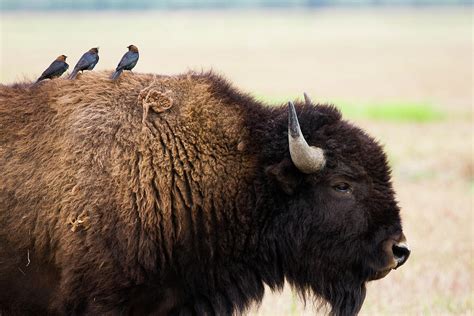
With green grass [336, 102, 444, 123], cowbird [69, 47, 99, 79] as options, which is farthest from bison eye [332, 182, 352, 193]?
green grass [336, 102, 444, 123]

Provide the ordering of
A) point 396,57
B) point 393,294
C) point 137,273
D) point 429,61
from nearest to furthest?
point 137,273 → point 393,294 → point 429,61 → point 396,57

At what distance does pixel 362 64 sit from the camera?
4672 centimetres

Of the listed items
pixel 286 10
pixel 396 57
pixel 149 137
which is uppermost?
pixel 149 137

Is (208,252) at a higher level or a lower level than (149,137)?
lower

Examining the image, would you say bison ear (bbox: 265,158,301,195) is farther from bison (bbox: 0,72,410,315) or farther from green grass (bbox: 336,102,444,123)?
green grass (bbox: 336,102,444,123)

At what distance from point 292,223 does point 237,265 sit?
50 centimetres

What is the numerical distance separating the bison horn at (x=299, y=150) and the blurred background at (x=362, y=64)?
3.60 feet

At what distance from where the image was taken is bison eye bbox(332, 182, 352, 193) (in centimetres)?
679

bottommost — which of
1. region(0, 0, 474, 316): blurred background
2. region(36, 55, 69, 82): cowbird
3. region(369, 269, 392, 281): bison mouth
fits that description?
region(0, 0, 474, 316): blurred background

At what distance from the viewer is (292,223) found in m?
6.80

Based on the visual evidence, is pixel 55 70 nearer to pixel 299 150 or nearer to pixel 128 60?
pixel 128 60

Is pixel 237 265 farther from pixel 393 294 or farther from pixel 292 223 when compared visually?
pixel 393 294

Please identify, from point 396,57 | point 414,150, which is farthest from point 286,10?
point 414,150

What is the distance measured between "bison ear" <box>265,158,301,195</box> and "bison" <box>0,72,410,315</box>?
0.04ft
